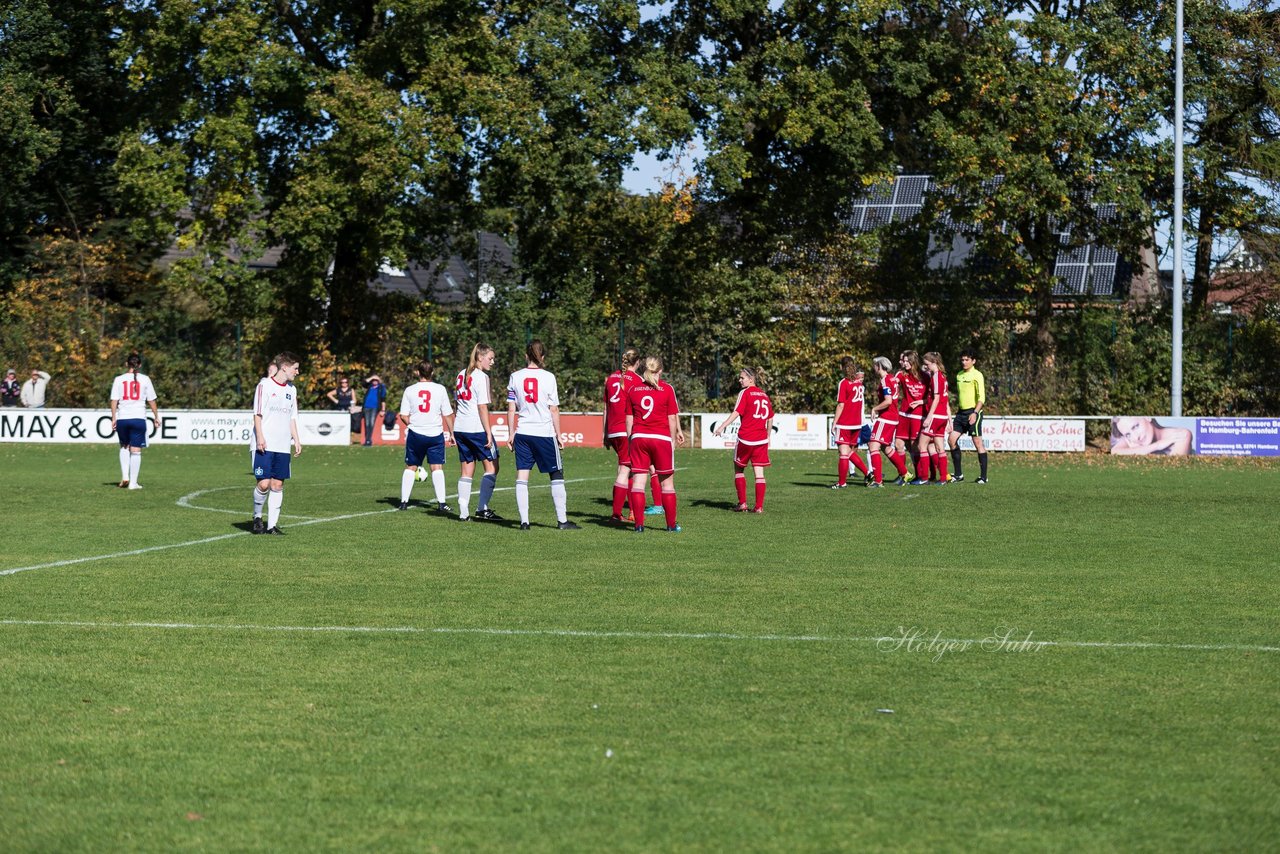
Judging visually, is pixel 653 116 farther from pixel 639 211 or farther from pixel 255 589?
pixel 255 589

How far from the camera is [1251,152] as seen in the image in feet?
119

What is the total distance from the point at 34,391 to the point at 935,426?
23.9 metres

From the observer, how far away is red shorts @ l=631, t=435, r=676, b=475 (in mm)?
15969

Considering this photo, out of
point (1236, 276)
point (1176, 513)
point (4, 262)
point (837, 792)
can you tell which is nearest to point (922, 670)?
point (837, 792)

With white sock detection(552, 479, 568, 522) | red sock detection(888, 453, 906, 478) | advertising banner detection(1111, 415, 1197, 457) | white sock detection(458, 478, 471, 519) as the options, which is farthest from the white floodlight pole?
white sock detection(458, 478, 471, 519)

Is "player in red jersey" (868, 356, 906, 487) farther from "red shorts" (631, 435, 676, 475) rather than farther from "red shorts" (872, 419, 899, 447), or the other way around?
"red shorts" (631, 435, 676, 475)

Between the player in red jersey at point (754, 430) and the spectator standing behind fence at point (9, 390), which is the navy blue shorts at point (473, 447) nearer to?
the player in red jersey at point (754, 430)

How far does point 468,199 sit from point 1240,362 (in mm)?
19402

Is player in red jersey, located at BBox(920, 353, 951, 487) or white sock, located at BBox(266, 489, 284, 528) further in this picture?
player in red jersey, located at BBox(920, 353, 951, 487)

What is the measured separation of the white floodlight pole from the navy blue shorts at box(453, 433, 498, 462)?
799 inches

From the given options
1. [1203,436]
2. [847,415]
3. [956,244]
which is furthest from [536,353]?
[956,244]

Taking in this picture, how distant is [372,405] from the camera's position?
36156 millimetres

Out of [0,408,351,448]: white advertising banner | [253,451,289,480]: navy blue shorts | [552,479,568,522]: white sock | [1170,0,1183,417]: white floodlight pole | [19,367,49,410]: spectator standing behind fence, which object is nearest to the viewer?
[253,451,289,480]: navy blue shorts

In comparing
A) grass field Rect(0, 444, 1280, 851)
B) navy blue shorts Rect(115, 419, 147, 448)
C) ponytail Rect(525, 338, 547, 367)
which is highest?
ponytail Rect(525, 338, 547, 367)
